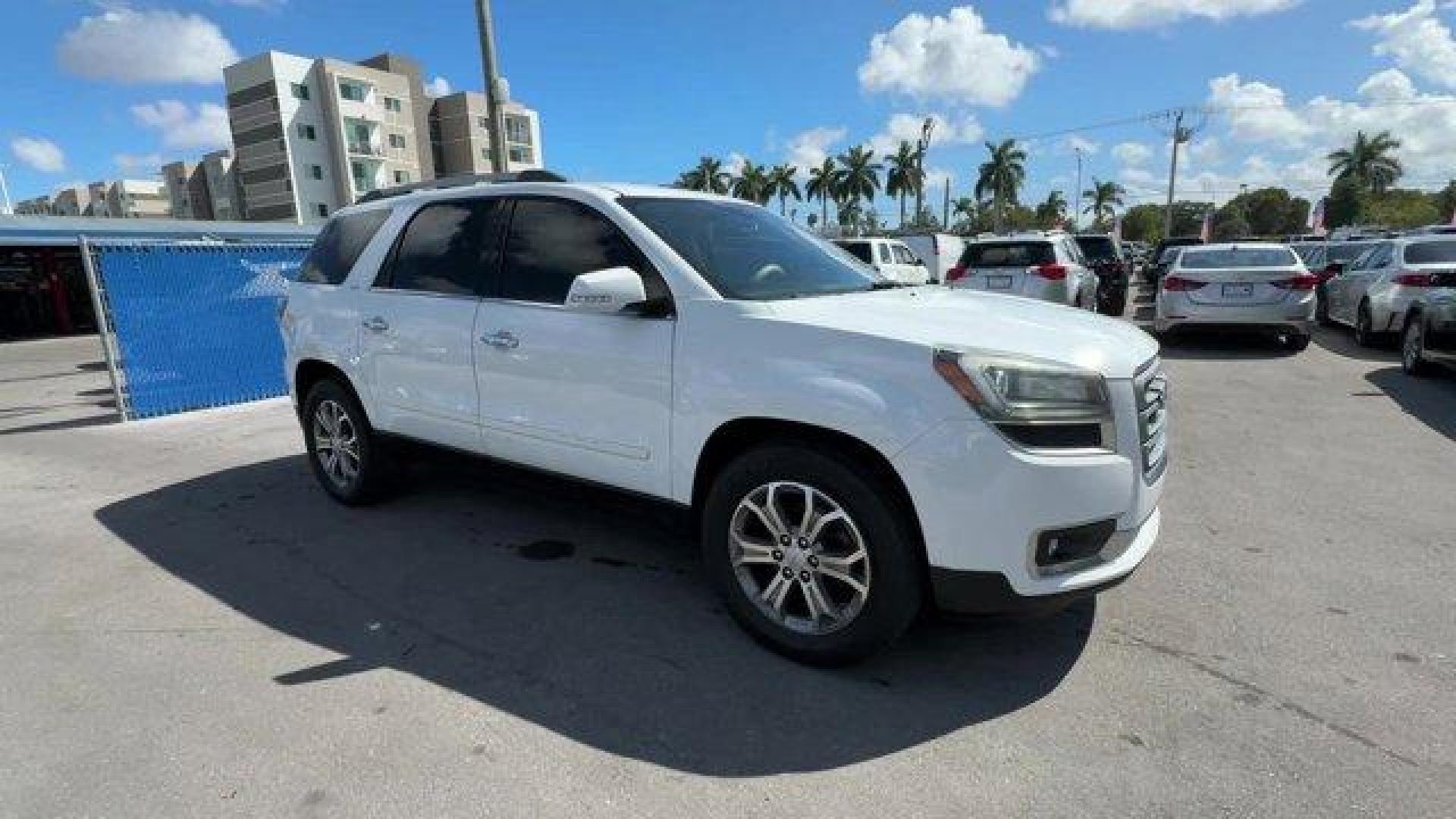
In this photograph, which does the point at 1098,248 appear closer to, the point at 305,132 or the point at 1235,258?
the point at 1235,258

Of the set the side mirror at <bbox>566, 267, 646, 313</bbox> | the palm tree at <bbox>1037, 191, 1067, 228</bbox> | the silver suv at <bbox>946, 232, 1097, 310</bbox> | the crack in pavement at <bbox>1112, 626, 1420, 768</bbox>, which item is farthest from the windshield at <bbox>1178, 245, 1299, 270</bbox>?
the palm tree at <bbox>1037, 191, 1067, 228</bbox>

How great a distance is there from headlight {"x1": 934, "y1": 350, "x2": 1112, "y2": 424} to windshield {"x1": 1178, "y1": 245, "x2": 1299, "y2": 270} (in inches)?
391

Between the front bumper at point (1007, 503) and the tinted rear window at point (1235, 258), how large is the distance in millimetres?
9869

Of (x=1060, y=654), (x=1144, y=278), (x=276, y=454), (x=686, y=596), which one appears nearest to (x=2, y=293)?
(x=276, y=454)

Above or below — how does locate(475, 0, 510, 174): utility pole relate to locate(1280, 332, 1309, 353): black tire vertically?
above

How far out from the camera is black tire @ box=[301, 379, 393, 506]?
16.0 feet

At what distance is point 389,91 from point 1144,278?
231 feet

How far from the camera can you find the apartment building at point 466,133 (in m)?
79.9

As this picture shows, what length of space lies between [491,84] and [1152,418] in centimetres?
956

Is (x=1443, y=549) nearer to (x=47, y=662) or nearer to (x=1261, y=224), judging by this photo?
(x=47, y=662)

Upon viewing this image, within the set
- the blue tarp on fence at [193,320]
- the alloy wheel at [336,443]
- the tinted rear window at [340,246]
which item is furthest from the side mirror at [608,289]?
the blue tarp on fence at [193,320]

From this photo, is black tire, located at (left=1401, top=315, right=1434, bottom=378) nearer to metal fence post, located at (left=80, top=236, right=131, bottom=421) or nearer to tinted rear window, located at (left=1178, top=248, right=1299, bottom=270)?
tinted rear window, located at (left=1178, top=248, right=1299, bottom=270)

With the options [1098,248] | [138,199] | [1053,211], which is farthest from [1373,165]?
[138,199]

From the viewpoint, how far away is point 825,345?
282cm
